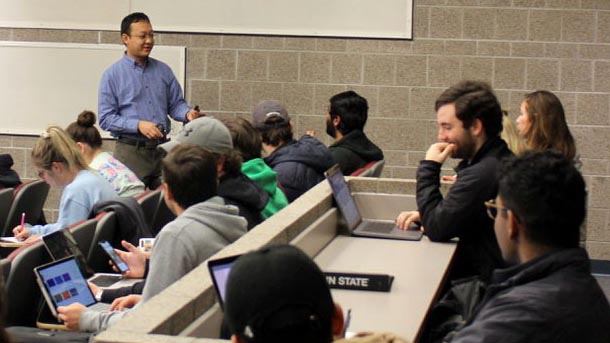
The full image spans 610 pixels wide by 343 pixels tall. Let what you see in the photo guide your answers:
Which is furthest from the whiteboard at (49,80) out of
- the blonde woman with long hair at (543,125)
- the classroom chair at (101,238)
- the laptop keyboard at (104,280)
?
the laptop keyboard at (104,280)

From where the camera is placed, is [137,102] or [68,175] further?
[137,102]

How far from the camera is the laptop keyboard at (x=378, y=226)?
4.91 m

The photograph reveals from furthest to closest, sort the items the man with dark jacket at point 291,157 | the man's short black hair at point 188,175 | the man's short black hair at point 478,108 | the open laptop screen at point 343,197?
1. the man with dark jacket at point 291,157
2. the open laptop screen at point 343,197
3. the man's short black hair at point 478,108
4. the man's short black hair at point 188,175

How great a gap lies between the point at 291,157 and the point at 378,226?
3.29 ft

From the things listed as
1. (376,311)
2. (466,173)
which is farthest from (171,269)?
(466,173)

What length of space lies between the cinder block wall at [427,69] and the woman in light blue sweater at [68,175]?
2.86 metres

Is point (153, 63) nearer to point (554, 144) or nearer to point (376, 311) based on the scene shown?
point (554, 144)

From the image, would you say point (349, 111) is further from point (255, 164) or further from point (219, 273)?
point (219, 273)

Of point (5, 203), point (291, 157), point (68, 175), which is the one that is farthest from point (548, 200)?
point (5, 203)

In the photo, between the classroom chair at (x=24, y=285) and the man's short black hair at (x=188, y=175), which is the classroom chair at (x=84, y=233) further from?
the man's short black hair at (x=188, y=175)

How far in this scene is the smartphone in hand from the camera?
450 cm

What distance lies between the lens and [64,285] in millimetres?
4020

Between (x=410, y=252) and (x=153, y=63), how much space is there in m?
3.57

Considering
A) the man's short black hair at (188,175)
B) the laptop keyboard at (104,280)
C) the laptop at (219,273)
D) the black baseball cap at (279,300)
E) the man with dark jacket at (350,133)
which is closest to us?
the black baseball cap at (279,300)
